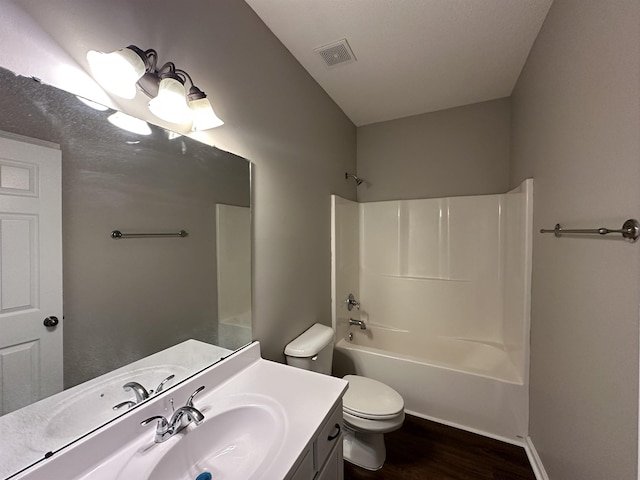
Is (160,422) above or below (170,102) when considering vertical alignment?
below

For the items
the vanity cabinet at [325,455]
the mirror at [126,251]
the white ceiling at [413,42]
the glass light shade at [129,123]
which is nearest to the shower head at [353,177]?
the white ceiling at [413,42]

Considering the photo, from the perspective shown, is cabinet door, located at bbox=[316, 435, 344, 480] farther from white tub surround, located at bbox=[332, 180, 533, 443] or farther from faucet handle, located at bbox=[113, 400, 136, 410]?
white tub surround, located at bbox=[332, 180, 533, 443]

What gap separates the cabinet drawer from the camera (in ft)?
2.94

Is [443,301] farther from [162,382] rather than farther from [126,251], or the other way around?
[126,251]

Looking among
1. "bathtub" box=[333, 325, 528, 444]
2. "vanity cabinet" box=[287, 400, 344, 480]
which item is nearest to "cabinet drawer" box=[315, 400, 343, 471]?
"vanity cabinet" box=[287, 400, 344, 480]

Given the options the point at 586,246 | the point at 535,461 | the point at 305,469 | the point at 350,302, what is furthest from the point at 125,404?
the point at 535,461

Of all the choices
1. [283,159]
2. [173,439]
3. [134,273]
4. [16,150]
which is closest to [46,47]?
[16,150]

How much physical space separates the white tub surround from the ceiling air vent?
3.25ft

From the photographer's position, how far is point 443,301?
2.43 m

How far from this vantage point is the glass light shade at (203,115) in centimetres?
99

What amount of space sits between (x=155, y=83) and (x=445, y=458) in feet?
8.13

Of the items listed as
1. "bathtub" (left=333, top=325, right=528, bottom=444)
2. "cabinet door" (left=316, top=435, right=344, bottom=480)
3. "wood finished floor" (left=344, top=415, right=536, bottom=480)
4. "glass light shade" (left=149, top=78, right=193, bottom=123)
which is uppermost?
"glass light shade" (left=149, top=78, right=193, bottom=123)

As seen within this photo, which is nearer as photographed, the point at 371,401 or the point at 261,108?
the point at 261,108

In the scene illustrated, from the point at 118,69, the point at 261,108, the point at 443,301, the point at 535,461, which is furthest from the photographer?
the point at 443,301
